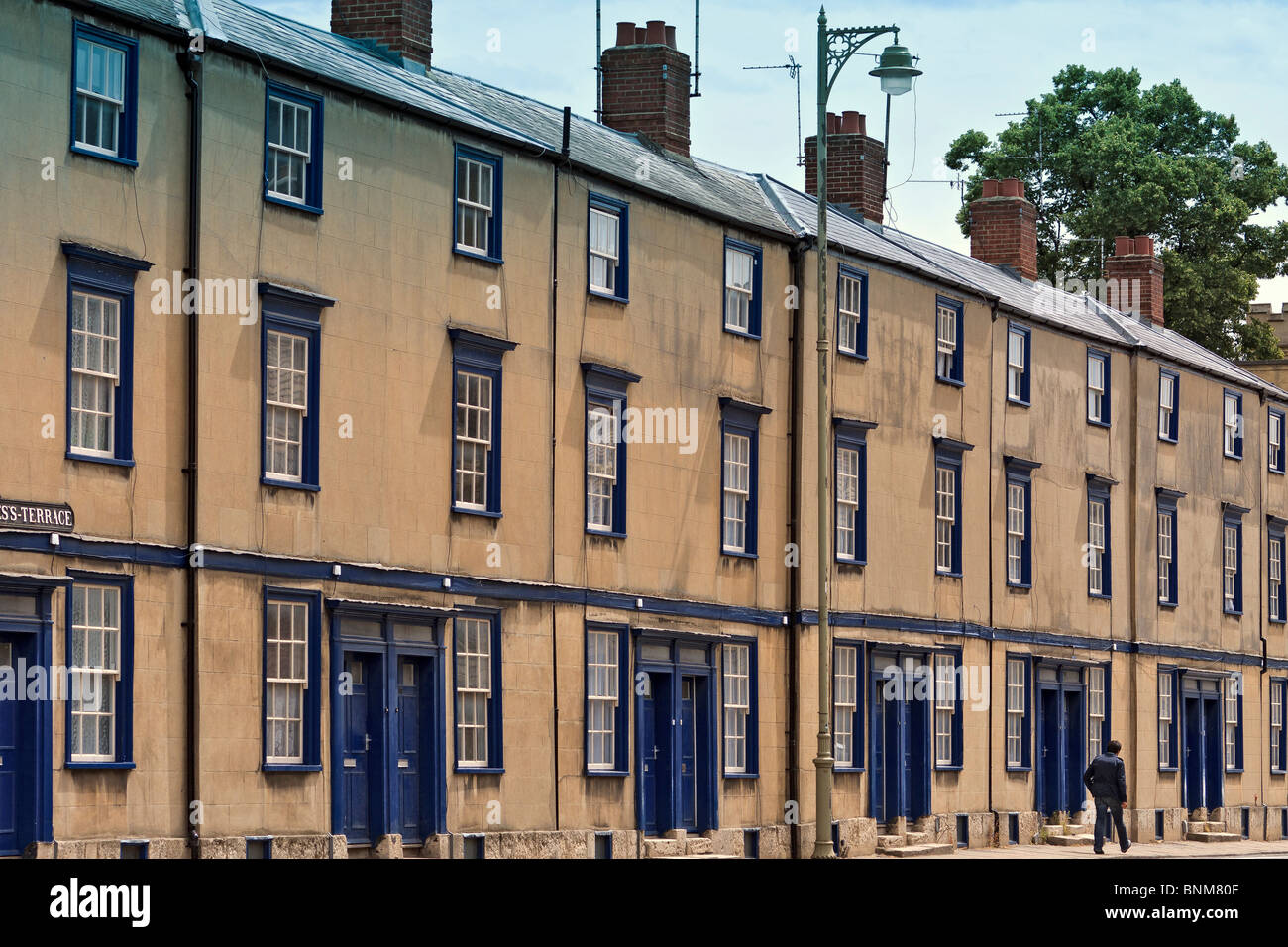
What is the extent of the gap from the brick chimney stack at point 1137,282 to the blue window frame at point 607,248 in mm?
27038

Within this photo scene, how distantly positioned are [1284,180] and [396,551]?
52425 mm

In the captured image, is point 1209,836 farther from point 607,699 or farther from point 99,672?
point 99,672

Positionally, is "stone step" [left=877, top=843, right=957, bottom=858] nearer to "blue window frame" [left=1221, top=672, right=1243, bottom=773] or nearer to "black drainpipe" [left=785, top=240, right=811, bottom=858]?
"black drainpipe" [left=785, top=240, right=811, bottom=858]

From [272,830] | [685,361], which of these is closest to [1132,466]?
[685,361]

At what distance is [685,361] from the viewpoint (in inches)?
1377

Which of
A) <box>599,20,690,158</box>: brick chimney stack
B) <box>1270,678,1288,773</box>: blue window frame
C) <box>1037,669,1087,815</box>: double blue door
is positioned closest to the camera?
<box>599,20,690,158</box>: brick chimney stack

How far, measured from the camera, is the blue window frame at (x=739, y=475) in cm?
3578

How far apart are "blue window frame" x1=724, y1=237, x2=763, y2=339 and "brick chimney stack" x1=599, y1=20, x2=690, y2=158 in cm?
426

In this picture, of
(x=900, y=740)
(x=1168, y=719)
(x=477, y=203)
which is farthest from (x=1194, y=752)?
(x=477, y=203)

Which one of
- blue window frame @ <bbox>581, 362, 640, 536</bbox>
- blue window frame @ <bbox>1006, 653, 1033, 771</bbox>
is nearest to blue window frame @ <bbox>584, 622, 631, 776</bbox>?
blue window frame @ <bbox>581, 362, 640, 536</bbox>

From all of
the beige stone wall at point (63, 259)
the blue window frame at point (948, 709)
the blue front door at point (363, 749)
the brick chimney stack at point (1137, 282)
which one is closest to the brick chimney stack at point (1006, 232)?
the brick chimney stack at point (1137, 282)

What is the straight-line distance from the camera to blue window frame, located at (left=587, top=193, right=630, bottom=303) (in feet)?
108

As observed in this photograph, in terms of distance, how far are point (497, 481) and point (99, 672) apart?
7806 millimetres

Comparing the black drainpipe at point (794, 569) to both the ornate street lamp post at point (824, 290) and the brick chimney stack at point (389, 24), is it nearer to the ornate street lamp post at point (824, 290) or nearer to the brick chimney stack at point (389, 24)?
the ornate street lamp post at point (824, 290)
